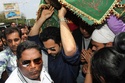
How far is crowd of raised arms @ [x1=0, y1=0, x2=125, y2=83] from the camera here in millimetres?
1799

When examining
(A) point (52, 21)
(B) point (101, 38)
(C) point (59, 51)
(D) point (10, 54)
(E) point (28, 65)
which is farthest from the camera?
(D) point (10, 54)

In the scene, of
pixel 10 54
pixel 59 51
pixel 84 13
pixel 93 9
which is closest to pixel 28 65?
pixel 59 51

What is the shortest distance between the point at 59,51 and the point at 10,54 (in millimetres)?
1004

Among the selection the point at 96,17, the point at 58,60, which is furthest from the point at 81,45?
the point at 96,17

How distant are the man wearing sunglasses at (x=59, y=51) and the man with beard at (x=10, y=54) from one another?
623 mm

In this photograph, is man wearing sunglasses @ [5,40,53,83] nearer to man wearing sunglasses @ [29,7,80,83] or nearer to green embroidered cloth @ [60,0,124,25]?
man wearing sunglasses @ [29,7,80,83]

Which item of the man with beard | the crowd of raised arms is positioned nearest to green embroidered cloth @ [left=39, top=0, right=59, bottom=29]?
the crowd of raised arms

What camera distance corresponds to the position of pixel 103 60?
179 cm

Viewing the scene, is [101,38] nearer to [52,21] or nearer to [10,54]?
[52,21]

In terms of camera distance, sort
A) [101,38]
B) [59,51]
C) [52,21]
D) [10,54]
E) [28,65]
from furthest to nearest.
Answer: [10,54] < [52,21] < [59,51] < [101,38] < [28,65]

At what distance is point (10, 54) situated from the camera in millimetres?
3482

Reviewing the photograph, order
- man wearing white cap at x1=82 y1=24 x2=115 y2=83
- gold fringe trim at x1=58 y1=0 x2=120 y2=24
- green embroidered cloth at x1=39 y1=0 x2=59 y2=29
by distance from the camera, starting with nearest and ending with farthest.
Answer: gold fringe trim at x1=58 y1=0 x2=120 y2=24 < man wearing white cap at x1=82 y1=24 x2=115 y2=83 < green embroidered cloth at x1=39 y1=0 x2=59 y2=29

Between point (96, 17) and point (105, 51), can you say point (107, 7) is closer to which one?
point (96, 17)

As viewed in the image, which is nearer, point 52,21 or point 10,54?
point 52,21
